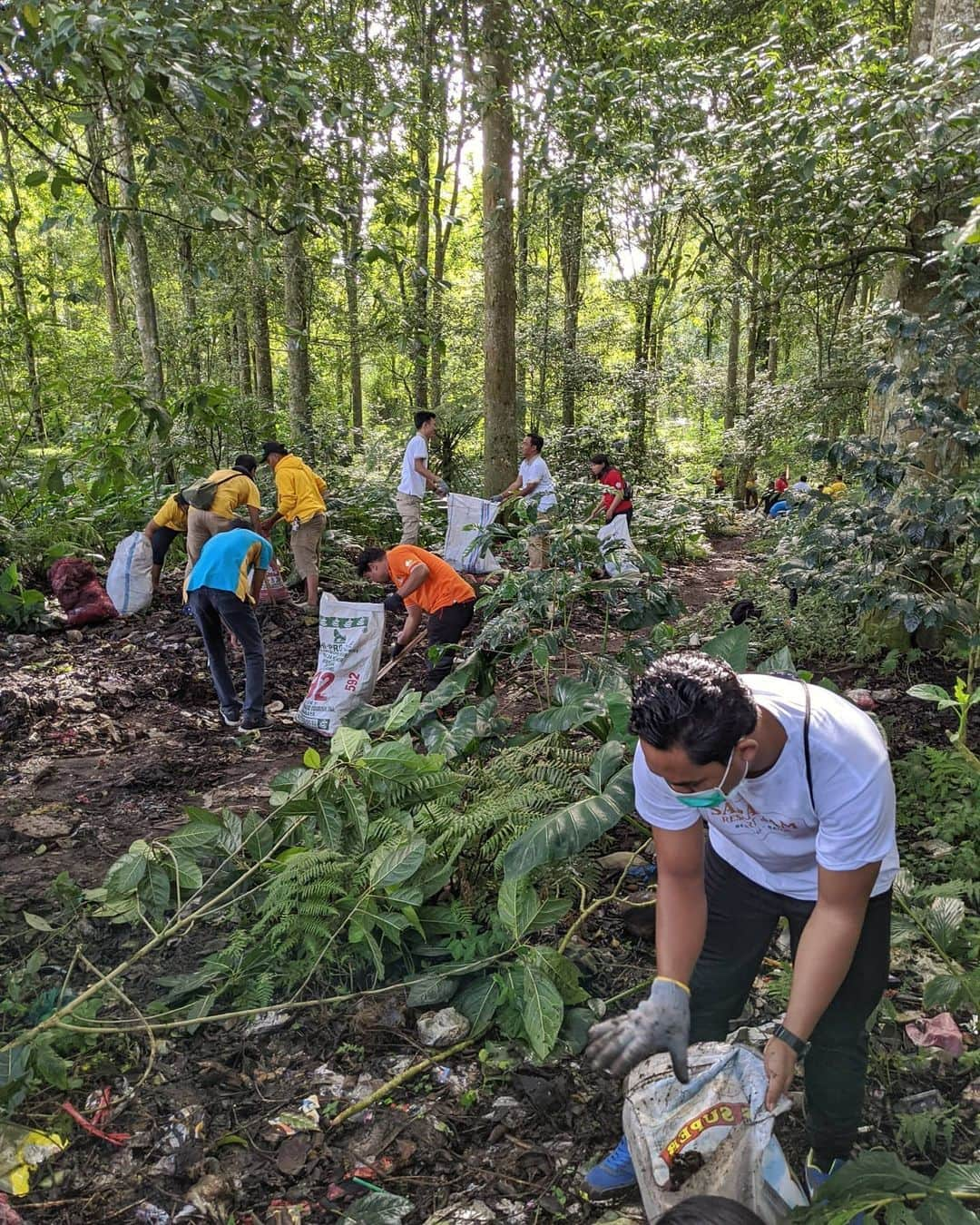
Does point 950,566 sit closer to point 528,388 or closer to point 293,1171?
point 293,1171

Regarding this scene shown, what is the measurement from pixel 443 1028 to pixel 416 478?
661cm

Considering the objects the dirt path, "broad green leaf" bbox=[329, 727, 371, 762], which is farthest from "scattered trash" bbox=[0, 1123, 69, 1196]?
"broad green leaf" bbox=[329, 727, 371, 762]

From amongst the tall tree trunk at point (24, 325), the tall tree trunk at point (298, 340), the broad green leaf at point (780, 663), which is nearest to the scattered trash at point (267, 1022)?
the broad green leaf at point (780, 663)

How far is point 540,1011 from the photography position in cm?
262

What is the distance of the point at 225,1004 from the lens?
9.68 ft

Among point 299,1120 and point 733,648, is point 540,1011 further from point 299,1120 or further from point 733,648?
point 733,648

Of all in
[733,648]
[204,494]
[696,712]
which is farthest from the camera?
[204,494]

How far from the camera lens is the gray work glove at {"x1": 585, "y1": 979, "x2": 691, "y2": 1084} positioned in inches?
72.5

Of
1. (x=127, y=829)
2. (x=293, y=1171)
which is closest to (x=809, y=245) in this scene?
(x=127, y=829)

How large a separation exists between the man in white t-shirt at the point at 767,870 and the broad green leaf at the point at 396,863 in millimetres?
1127

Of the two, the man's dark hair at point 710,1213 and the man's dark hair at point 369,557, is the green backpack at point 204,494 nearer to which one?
the man's dark hair at point 369,557

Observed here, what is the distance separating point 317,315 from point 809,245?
30.3 feet

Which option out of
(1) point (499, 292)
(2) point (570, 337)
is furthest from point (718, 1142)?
(2) point (570, 337)

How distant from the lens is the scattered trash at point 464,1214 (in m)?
2.22
